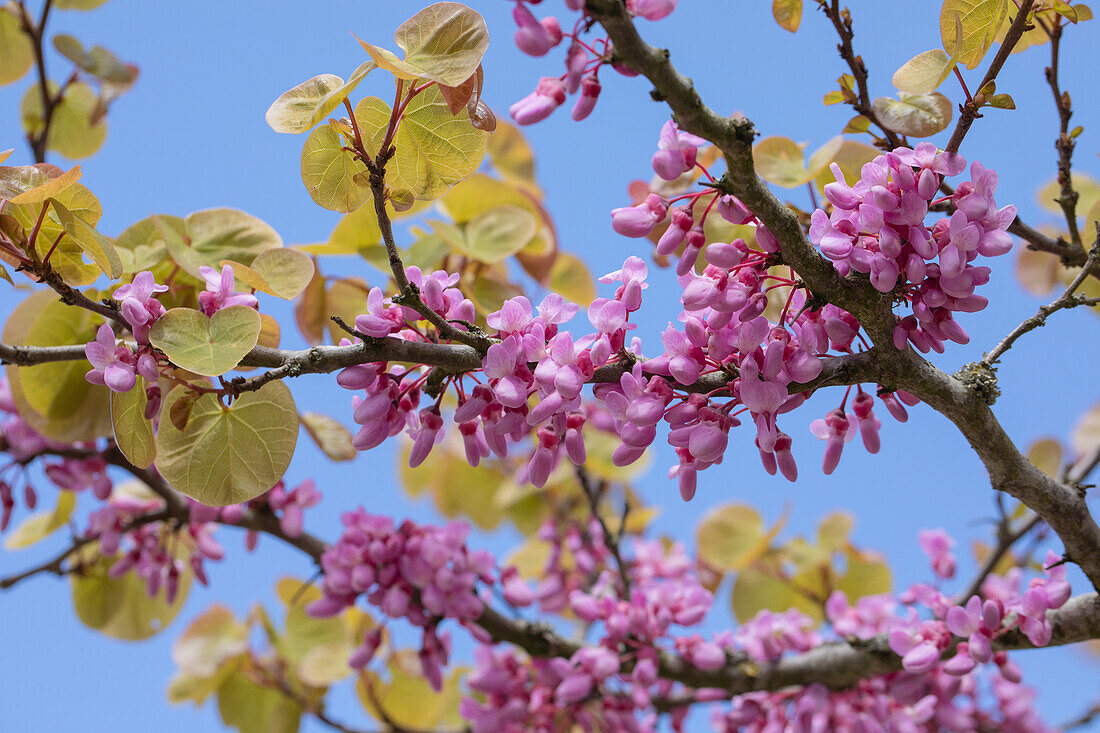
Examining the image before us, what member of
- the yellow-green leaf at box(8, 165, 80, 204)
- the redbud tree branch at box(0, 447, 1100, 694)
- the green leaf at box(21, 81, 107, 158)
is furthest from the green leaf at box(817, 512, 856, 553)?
the green leaf at box(21, 81, 107, 158)

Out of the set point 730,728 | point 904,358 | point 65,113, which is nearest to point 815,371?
point 904,358

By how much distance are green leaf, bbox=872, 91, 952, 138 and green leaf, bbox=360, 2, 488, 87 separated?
392mm

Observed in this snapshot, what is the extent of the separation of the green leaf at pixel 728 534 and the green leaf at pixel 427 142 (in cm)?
108

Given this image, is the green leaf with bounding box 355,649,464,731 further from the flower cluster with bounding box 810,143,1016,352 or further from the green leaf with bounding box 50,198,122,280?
the flower cluster with bounding box 810,143,1016,352

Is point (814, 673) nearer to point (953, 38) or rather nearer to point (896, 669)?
point (896, 669)

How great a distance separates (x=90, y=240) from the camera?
700 millimetres

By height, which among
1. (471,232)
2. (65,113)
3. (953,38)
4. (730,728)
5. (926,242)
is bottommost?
(730,728)

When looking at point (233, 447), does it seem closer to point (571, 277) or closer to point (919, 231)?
point (919, 231)

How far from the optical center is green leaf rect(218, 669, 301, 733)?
157cm

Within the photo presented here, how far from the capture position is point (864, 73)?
765mm

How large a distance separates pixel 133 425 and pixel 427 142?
366 millimetres

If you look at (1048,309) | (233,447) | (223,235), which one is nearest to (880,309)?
(1048,309)

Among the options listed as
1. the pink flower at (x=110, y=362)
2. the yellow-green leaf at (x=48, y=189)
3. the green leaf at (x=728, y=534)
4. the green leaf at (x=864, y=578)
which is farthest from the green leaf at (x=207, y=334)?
the green leaf at (x=864, y=578)

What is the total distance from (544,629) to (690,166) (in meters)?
0.74
